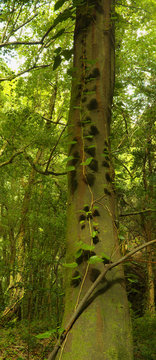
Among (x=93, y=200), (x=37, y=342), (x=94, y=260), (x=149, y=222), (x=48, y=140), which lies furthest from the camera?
(x=149, y=222)

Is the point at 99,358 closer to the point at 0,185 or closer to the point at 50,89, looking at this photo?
the point at 0,185

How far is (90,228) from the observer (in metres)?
1.14

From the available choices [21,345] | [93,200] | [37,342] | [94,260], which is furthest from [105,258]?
[21,345]

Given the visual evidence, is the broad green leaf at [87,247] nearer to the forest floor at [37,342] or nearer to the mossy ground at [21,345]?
the forest floor at [37,342]

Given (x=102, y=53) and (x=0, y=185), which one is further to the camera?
(x=0, y=185)

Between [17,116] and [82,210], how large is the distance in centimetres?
508

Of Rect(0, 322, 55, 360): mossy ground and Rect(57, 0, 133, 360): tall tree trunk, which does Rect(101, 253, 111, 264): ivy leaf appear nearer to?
Rect(57, 0, 133, 360): tall tree trunk

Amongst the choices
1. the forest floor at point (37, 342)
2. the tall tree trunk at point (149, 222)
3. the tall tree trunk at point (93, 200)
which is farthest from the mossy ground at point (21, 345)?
the tall tree trunk at point (149, 222)

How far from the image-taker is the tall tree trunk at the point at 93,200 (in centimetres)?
90

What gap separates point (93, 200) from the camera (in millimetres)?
1219

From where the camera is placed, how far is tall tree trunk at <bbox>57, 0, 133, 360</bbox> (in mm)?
901

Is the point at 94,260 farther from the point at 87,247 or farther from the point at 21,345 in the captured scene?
the point at 21,345

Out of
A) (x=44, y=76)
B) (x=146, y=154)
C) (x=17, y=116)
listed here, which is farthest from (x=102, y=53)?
(x=44, y=76)

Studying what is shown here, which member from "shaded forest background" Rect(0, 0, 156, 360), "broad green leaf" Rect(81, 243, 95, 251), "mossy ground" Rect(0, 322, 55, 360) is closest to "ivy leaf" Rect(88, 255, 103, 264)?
"broad green leaf" Rect(81, 243, 95, 251)
